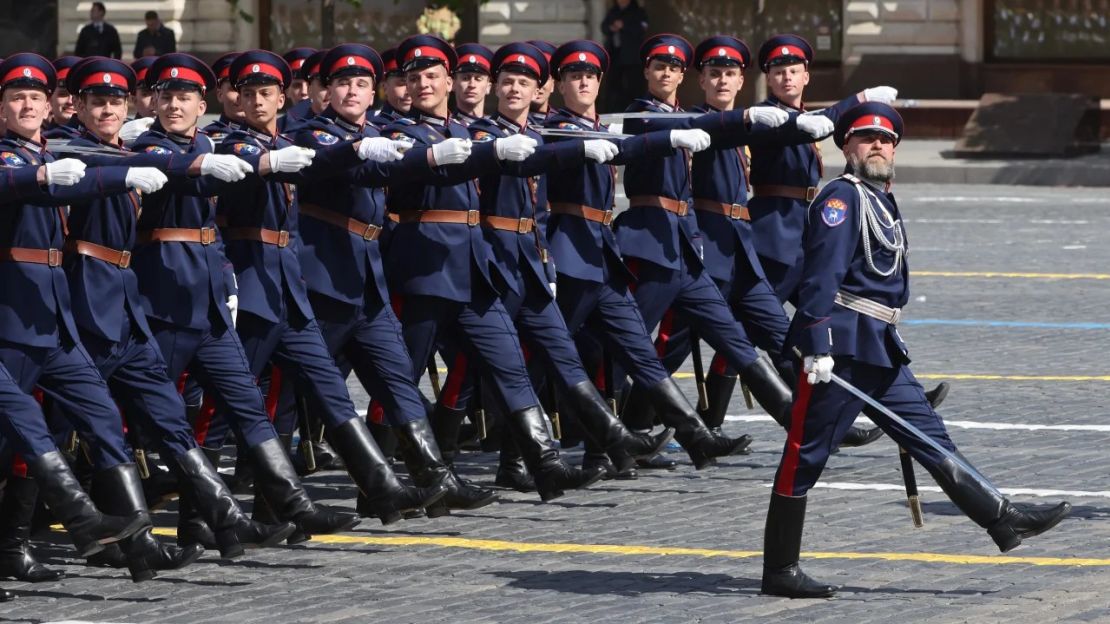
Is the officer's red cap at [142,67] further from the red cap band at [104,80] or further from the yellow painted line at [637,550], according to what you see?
the yellow painted line at [637,550]

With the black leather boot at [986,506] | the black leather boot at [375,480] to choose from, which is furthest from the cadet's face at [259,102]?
the black leather boot at [986,506]

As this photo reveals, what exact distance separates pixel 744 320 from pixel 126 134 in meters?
2.99

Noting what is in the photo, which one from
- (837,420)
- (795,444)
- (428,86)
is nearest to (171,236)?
(428,86)

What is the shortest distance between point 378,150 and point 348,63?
982mm

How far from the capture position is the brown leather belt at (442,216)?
1022 cm

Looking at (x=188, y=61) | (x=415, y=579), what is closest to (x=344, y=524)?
(x=415, y=579)

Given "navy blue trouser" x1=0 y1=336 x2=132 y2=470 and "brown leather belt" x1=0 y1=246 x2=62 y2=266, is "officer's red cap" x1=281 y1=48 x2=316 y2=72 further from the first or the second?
"navy blue trouser" x1=0 y1=336 x2=132 y2=470

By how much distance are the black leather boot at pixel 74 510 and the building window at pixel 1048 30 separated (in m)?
25.4

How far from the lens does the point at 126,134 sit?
10.5 metres

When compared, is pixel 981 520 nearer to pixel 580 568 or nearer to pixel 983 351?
pixel 580 568

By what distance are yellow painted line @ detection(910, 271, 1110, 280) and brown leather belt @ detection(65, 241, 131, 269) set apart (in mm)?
9666

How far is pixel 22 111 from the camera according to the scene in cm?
879

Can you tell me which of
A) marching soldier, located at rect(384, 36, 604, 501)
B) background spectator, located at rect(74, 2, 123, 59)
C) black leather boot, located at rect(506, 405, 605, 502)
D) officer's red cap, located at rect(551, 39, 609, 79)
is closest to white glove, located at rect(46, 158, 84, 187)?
marching soldier, located at rect(384, 36, 604, 501)

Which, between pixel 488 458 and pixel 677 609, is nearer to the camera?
pixel 677 609
